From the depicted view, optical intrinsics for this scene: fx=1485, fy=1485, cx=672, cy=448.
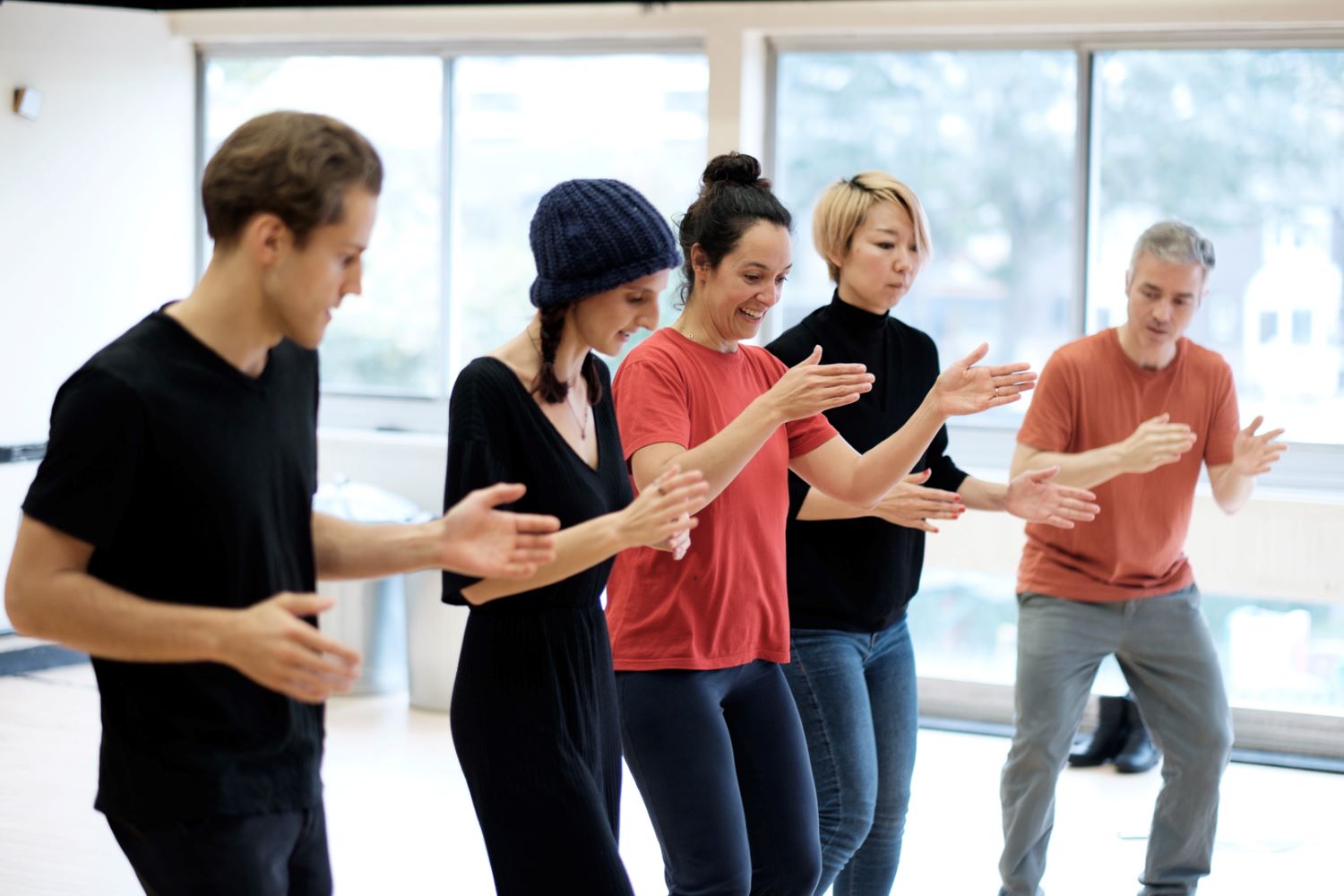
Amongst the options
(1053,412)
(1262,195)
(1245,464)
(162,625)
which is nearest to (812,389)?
(162,625)

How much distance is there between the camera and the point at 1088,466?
337 centimetres

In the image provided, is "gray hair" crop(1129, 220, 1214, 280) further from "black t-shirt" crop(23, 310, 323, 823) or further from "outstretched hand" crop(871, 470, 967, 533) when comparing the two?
"black t-shirt" crop(23, 310, 323, 823)

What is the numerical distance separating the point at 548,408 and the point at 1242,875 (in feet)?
9.57

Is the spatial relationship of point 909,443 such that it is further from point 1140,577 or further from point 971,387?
point 1140,577

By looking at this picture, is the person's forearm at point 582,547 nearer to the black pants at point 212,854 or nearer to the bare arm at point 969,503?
the black pants at point 212,854

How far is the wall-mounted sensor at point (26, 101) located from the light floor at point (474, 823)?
2.43 meters

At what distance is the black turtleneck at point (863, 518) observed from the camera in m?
2.93

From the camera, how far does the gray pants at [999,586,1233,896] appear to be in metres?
3.49

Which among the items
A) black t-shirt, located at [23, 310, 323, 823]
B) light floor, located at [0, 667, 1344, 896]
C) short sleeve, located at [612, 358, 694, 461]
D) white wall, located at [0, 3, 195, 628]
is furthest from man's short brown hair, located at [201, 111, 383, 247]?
white wall, located at [0, 3, 195, 628]

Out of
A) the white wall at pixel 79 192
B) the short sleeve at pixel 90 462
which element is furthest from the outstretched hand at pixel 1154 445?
the white wall at pixel 79 192

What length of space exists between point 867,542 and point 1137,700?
0.98m

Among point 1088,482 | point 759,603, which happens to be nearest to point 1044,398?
point 1088,482

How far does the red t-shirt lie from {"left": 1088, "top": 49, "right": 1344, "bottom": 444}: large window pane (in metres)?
3.25

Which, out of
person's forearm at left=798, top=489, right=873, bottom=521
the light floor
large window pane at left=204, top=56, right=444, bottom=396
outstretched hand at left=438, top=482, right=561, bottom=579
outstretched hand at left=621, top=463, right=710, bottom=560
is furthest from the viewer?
large window pane at left=204, top=56, right=444, bottom=396
